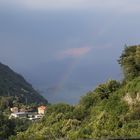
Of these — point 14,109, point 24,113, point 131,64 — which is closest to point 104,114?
point 131,64

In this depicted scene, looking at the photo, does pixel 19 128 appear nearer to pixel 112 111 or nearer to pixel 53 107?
pixel 53 107

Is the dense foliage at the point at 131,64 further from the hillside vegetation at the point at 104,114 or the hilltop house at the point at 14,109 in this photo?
the hilltop house at the point at 14,109

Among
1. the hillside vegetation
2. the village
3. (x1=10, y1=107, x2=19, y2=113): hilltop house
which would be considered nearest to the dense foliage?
the hillside vegetation

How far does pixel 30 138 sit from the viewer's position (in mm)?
57500

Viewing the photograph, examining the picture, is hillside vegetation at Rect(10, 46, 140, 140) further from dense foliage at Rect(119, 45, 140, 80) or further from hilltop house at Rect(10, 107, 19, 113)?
hilltop house at Rect(10, 107, 19, 113)

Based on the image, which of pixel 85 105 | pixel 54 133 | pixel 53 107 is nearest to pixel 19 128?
pixel 53 107

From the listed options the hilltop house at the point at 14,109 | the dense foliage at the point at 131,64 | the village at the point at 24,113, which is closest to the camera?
the dense foliage at the point at 131,64

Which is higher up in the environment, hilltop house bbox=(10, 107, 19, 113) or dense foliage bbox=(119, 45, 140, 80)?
hilltop house bbox=(10, 107, 19, 113)

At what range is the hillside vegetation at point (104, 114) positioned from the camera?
53344 millimetres

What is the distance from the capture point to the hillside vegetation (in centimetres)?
5334

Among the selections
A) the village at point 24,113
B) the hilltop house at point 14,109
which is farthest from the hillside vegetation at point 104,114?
the hilltop house at point 14,109

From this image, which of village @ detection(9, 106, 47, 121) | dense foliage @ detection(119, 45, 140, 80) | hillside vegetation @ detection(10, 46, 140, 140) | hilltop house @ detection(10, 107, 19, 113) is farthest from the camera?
hilltop house @ detection(10, 107, 19, 113)

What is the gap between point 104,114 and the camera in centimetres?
5900

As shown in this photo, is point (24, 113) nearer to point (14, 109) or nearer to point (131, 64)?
point (14, 109)
